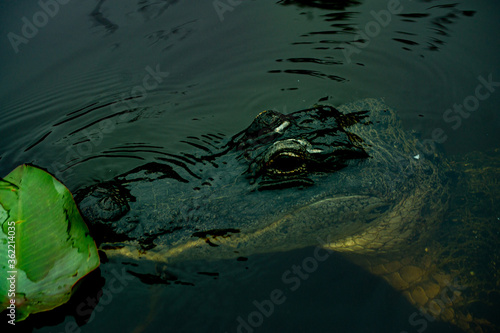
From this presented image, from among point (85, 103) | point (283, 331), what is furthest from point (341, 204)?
point (85, 103)

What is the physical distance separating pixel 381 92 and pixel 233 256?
124 inches

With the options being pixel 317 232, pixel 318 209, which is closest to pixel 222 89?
pixel 318 209

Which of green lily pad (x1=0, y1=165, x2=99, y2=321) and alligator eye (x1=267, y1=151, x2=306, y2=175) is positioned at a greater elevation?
green lily pad (x1=0, y1=165, x2=99, y2=321)

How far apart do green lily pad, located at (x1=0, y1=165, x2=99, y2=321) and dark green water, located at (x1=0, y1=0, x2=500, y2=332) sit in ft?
1.36

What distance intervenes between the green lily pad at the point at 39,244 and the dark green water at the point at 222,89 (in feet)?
1.36

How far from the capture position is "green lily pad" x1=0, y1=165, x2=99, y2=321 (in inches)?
96.6

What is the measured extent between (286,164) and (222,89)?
2.48 metres

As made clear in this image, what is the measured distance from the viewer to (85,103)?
509 cm

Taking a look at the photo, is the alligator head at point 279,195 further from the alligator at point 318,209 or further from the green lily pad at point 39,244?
the green lily pad at point 39,244

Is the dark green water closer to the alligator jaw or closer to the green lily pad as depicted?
Answer: the alligator jaw

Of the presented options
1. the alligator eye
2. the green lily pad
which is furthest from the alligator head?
the green lily pad

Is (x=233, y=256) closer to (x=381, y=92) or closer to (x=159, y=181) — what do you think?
(x=159, y=181)

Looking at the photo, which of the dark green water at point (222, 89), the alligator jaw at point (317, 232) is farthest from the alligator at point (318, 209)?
the dark green water at point (222, 89)

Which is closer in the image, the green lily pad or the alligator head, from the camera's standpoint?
the green lily pad
